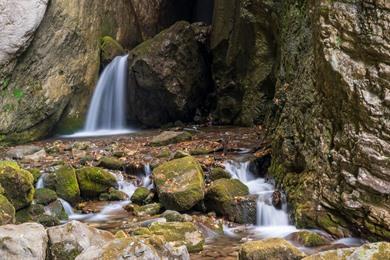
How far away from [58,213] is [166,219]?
6.78 ft

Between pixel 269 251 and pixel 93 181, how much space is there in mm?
4984

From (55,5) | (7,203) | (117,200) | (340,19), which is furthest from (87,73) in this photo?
(340,19)

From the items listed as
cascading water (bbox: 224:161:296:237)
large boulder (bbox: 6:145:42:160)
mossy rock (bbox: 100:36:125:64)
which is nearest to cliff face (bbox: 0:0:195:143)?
mossy rock (bbox: 100:36:125:64)

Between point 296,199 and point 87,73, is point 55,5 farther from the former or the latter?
point 296,199

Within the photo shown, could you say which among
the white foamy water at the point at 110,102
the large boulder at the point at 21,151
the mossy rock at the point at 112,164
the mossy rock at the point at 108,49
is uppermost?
the mossy rock at the point at 108,49

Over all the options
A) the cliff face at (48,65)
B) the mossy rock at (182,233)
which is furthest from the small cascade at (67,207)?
the cliff face at (48,65)

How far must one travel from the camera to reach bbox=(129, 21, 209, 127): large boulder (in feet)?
52.5

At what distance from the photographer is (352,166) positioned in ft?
22.8

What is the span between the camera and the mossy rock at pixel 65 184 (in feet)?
29.3

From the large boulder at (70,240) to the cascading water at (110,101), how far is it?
1066 cm

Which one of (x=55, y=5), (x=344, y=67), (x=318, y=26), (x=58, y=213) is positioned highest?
(x=55, y=5)

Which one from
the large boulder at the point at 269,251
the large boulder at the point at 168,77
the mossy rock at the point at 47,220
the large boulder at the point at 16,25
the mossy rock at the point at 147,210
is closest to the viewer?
the large boulder at the point at 269,251

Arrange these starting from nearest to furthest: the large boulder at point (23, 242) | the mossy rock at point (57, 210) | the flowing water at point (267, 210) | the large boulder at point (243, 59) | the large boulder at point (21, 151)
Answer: the large boulder at point (23, 242) < the flowing water at point (267, 210) < the mossy rock at point (57, 210) < the large boulder at point (21, 151) < the large boulder at point (243, 59)

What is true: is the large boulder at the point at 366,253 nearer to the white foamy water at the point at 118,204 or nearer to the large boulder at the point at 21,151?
the white foamy water at the point at 118,204
